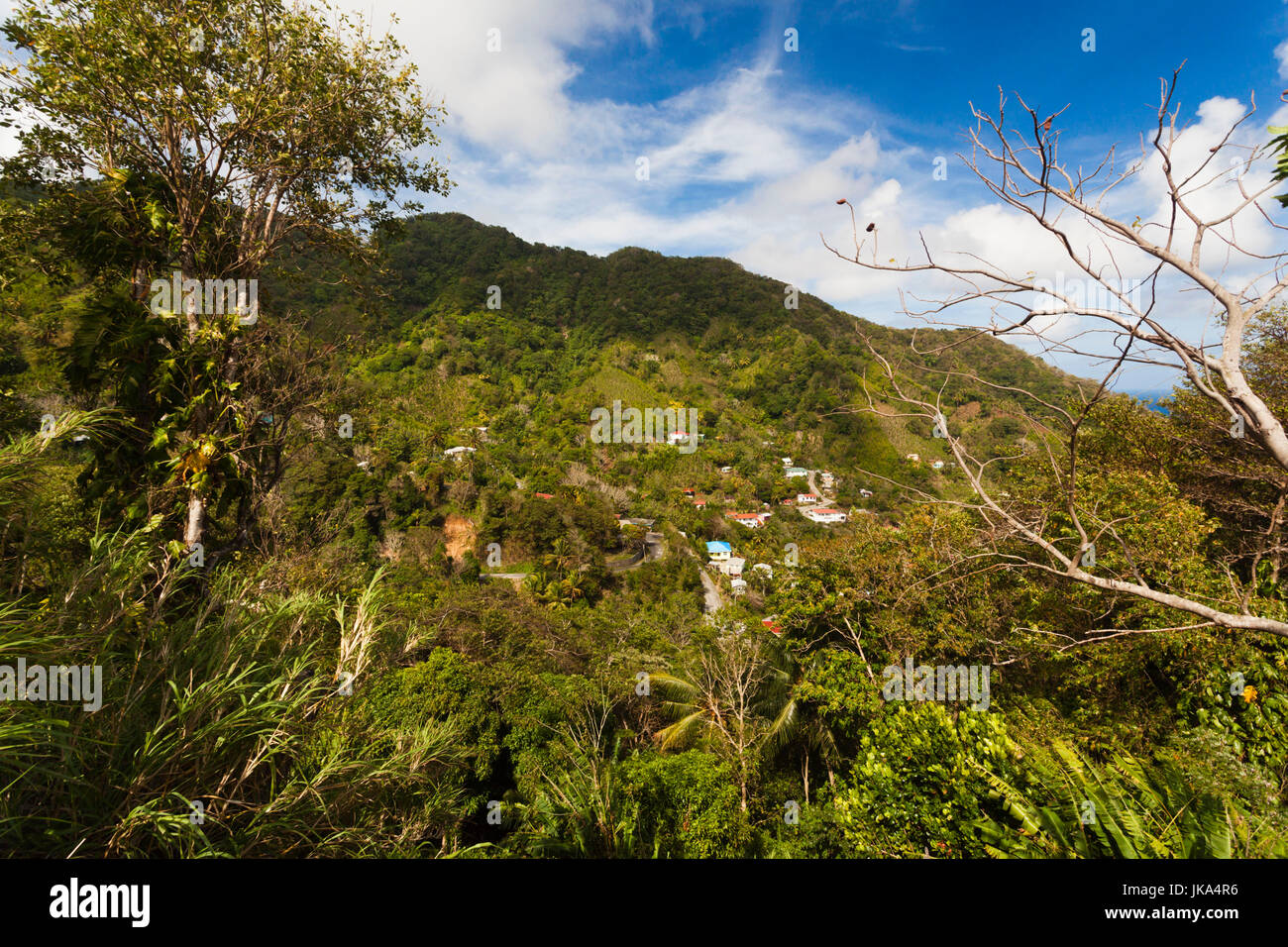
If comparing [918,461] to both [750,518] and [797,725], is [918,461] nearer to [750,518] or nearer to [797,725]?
[750,518]

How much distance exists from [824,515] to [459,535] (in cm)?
3583

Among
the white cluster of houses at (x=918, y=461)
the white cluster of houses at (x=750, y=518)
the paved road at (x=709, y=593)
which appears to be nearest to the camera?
the paved road at (x=709, y=593)

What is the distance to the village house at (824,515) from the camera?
49.2 meters

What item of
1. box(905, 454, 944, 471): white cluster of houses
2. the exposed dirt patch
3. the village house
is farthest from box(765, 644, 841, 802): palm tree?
box(905, 454, 944, 471): white cluster of houses

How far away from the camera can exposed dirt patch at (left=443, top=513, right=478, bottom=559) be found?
36.3m

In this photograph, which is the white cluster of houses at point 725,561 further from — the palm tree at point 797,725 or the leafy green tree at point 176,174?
the leafy green tree at point 176,174

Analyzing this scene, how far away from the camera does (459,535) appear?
37.8 meters

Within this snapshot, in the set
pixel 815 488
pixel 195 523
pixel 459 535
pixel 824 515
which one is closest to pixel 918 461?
pixel 815 488

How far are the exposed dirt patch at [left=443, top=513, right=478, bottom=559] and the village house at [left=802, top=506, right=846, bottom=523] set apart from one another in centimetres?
3178

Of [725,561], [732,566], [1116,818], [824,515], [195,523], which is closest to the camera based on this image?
[1116,818]

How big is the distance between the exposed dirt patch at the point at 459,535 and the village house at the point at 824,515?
31780 mm

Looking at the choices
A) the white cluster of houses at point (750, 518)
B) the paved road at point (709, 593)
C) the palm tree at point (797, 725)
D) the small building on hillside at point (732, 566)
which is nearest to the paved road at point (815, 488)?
the white cluster of houses at point (750, 518)

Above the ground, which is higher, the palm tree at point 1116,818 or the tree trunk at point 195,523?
the tree trunk at point 195,523
